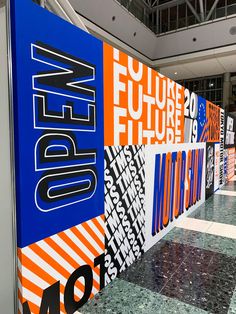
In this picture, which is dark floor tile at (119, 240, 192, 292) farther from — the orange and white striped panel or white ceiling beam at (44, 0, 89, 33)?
white ceiling beam at (44, 0, 89, 33)

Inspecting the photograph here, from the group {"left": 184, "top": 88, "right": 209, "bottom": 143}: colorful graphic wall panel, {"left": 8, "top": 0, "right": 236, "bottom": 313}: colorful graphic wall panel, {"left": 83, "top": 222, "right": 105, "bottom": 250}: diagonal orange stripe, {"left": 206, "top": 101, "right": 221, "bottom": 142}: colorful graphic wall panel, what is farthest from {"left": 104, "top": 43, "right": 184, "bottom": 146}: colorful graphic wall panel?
{"left": 206, "top": 101, "right": 221, "bottom": 142}: colorful graphic wall panel

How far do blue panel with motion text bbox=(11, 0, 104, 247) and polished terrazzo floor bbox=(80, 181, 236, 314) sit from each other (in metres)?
0.57

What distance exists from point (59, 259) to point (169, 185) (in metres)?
1.70

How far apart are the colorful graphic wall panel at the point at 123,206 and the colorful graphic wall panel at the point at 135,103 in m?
0.12

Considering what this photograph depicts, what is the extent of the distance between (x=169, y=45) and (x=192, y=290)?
14.7 m

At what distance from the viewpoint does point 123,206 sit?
195cm

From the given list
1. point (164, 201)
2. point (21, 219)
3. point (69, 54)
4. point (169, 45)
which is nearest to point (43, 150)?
point (21, 219)

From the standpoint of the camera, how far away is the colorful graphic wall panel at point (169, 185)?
2.39m

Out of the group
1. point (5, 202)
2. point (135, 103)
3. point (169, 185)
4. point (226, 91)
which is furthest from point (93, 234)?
point (226, 91)

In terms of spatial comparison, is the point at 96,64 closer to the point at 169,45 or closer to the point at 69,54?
the point at 69,54

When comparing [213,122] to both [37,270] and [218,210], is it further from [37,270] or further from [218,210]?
[37,270]

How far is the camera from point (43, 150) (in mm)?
1236

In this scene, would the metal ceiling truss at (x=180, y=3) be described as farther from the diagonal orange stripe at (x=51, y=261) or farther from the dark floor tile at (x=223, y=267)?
the diagonal orange stripe at (x=51, y=261)

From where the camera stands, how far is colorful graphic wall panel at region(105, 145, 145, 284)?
1.78 m
